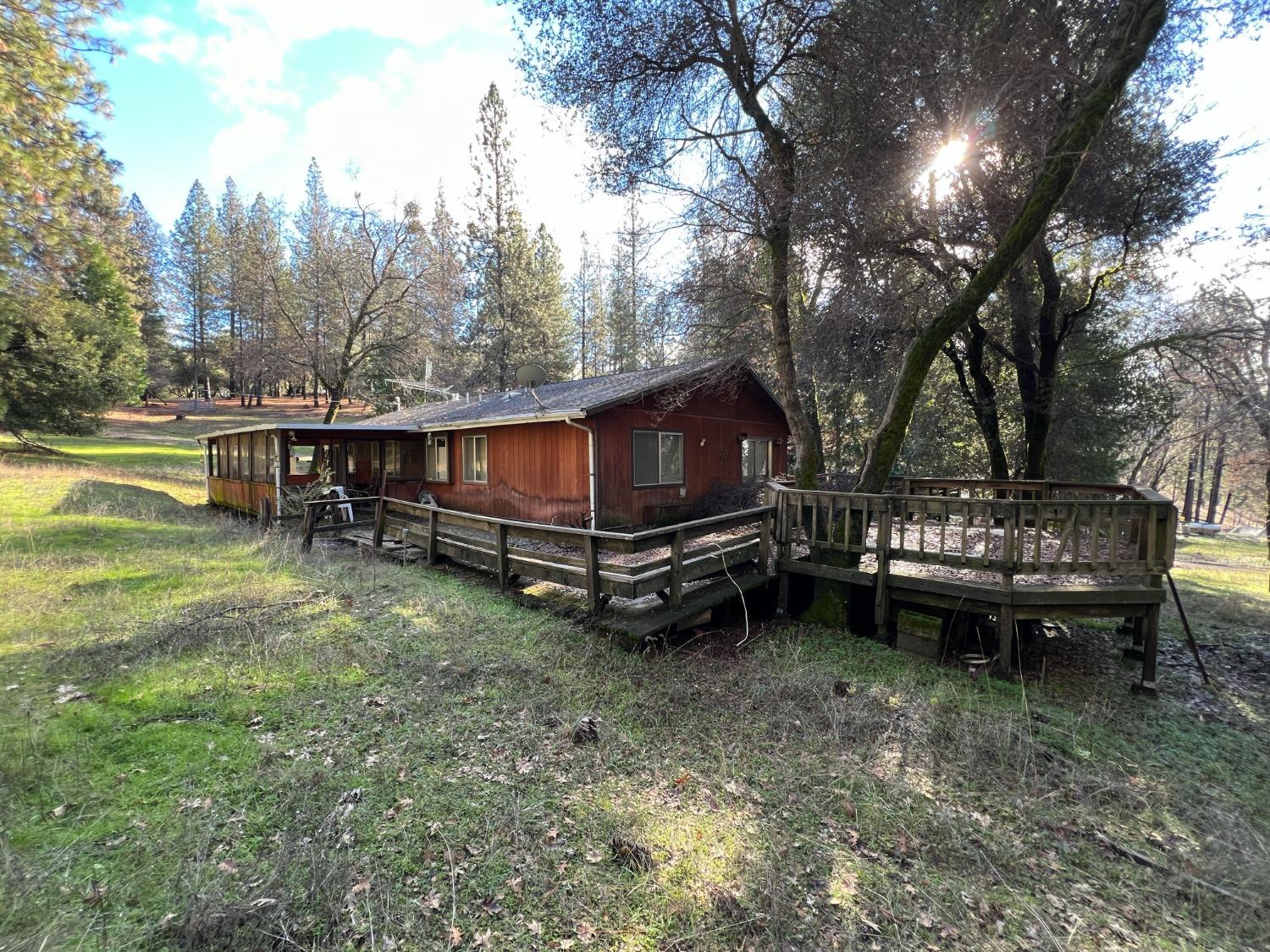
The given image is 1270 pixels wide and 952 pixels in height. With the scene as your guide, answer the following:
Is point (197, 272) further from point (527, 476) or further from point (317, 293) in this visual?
point (527, 476)

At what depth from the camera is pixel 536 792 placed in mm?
2928

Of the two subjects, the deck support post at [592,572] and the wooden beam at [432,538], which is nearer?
the deck support post at [592,572]

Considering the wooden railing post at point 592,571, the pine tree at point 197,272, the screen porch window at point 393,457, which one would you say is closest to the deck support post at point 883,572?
the wooden railing post at point 592,571

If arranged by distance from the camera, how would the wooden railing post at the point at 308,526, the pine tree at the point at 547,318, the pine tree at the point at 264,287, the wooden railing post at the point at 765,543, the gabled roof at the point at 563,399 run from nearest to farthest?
the wooden railing post at the point at 765,543 → the wooden railing post at the point at 308,526 → the gabled roof at the point at 563,399 → the pine tree at the point at 264,287 → the pine tree at the point at 547,318

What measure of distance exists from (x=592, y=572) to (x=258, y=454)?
12839 millimetres

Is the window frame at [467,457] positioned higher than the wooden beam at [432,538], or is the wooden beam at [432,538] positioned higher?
the window frame at [467,457]

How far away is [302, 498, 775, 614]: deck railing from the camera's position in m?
5.44

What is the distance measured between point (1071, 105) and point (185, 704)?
11.3 m

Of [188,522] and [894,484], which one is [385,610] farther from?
[894,484]

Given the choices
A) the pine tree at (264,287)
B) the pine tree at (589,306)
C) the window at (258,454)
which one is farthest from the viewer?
the pine tree at (589,306)

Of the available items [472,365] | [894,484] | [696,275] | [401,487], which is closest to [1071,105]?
[696,275]

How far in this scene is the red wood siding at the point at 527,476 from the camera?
35.7 feet

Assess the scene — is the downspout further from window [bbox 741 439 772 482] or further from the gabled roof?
window [bbox 741 439 772 482]

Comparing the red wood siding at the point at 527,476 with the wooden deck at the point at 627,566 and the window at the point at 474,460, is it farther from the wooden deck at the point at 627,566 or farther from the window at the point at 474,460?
the wooden deck at the point at 627,566
